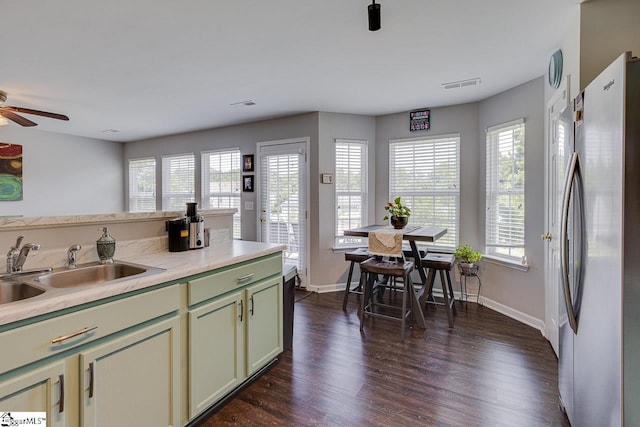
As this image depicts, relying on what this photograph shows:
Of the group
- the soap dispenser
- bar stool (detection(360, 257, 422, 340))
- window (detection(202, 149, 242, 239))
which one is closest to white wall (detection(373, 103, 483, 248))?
bar stool (detection(360, 257, 422, 340))

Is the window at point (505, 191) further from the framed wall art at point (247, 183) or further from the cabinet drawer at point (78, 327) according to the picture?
the cabinet drawer at point (78, 327)

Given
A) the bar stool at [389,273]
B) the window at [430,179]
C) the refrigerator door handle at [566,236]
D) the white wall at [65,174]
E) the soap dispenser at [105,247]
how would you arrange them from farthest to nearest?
→ 1. the white wall at [65,174]
2. the window at [430,179]
3. the bar stool at [389,273]
4. the soap dispenser at [105,247]
5. the refrigerator door handle at [566,236]

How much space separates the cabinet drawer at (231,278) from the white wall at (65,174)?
202 inches

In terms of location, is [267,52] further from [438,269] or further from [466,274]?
[466,274]

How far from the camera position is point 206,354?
1832mm

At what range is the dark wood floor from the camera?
75.5 inches

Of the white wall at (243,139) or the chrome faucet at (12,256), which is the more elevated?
the white wall at (243,139)

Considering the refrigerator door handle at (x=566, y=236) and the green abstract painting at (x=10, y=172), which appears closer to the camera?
the refrigerator door handle at (x=566, y=236)

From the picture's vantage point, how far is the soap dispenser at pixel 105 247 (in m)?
1.84

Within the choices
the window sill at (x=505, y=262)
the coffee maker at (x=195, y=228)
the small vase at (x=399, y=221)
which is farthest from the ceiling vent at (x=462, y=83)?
the coffee maker at (x=195, y=228)

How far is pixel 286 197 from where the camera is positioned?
4738 mm

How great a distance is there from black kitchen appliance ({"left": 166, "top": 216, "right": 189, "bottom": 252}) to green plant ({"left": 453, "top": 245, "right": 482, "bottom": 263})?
9.73 feet

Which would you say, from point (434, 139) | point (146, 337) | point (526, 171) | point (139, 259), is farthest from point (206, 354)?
point (434, 139)

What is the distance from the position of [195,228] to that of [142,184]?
4.88 metres
